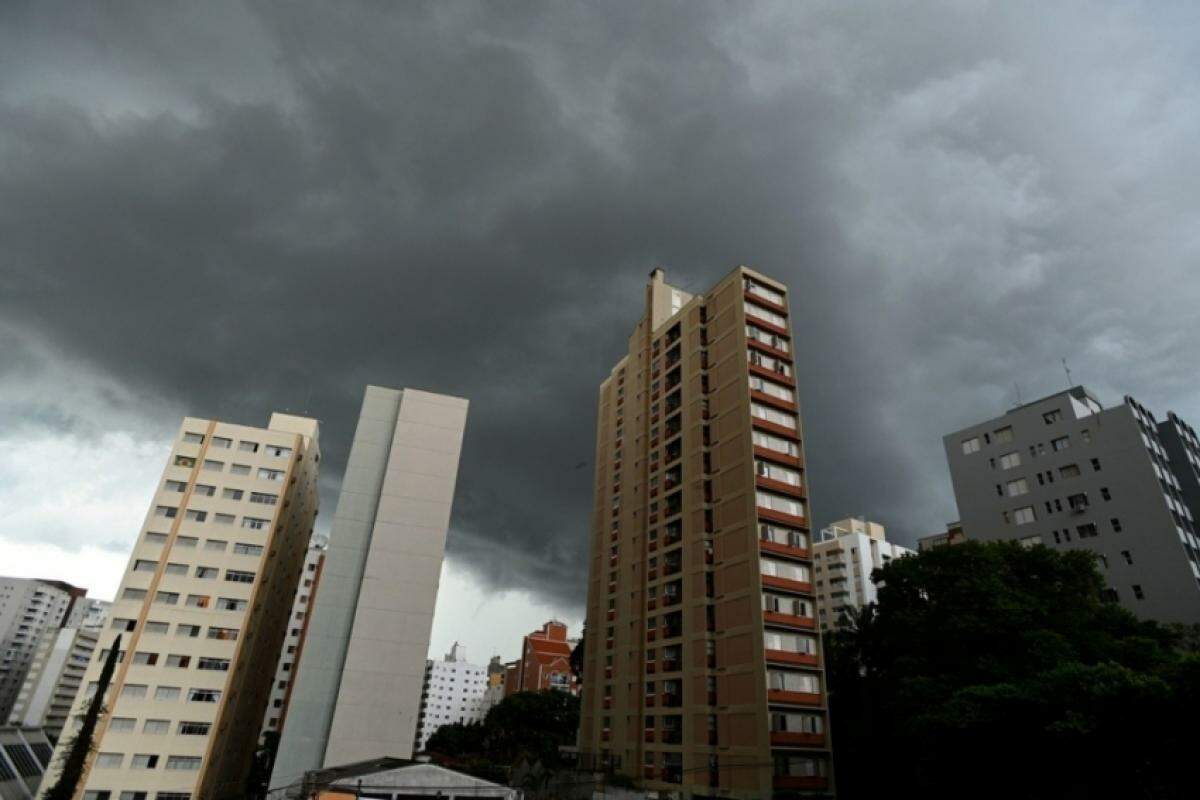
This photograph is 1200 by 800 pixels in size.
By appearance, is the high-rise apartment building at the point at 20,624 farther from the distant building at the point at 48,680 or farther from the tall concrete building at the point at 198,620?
the tall concrete building at the point at 198,620

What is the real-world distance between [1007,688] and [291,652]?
355 feet

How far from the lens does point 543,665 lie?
147375mm

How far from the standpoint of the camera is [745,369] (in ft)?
184

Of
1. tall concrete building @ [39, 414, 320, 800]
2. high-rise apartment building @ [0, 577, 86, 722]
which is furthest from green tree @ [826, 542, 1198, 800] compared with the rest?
high-rise apartment building @ [0, 577, 86, 722]

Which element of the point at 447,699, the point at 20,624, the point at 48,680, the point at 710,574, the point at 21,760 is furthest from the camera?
the point at 447,699

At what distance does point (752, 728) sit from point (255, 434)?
59.2 meters

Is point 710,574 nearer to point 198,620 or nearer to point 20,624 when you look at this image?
point 198,620

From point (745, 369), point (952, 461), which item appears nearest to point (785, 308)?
point (745, 369)

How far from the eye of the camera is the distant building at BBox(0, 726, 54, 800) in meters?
56.2

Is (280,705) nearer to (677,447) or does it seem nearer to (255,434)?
(255,434)

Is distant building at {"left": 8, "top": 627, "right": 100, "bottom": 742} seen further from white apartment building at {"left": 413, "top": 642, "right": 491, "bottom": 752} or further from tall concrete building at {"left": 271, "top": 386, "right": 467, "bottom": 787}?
tall concrete building at {"left": 271, "top": 386, "right": 467, "bottom": 787}

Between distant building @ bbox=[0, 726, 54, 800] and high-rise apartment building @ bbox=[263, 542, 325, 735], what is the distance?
2807 centimetres

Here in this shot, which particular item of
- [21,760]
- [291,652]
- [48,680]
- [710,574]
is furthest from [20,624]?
[710,574]

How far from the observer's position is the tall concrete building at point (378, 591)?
182ft
